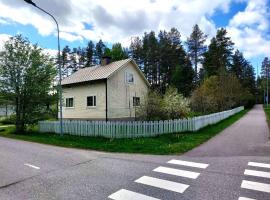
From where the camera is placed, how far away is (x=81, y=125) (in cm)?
1759

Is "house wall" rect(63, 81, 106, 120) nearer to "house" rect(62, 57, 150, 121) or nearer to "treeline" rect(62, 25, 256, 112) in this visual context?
"house" rect(62, 57, 150, 121)

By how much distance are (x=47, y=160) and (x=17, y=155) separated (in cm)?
208

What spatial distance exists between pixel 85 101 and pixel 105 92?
320 cm

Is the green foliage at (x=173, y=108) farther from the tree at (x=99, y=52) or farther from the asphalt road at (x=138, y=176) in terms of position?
the tree at (x=99, y=52)

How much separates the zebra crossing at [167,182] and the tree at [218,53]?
59.5 meters

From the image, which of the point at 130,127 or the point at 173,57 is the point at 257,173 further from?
the point at 173,57

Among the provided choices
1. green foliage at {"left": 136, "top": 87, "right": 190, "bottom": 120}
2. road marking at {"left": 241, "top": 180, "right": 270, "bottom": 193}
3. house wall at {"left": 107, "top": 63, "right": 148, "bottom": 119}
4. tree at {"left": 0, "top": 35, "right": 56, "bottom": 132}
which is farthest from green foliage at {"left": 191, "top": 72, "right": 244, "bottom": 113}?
road marking at {"left": 241, "top": 180, "right": 270, "bottom": 193}

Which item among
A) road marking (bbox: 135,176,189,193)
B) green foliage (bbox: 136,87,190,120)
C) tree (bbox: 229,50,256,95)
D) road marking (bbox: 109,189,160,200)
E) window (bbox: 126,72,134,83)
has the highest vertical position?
tree (bbox: 229,50,256,95)

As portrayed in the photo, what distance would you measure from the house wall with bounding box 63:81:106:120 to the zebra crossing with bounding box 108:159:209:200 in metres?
16.8

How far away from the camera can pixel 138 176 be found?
7.41 metres

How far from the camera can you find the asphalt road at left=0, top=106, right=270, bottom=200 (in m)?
5.98

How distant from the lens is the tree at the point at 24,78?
20844 mm

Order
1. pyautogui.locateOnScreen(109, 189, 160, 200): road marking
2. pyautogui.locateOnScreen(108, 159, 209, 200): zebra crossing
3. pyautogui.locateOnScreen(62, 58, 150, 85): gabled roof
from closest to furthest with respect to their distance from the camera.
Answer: pyautogui.locateOnScreen(109, 189, 160, 200): road marking → pyautogui.locateOnScreen(108, 159, 209, 200): zebra crossing → pyautogui.locateOnScreen(62, 58, 150, 85): gabled roof

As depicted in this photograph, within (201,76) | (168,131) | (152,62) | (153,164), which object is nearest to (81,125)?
(168,131)
